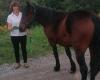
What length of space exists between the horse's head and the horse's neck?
202mm

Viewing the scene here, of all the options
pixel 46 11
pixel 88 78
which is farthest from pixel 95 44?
pixel 46 11

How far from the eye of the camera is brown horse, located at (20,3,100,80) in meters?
8.84

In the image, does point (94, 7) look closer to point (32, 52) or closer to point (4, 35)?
point (4, 35)

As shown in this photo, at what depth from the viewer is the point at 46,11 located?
10156mm

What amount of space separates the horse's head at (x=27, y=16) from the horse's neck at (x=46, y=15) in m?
0.20

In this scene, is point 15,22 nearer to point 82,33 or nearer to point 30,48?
point 82,33

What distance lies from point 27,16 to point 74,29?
1.50 meters

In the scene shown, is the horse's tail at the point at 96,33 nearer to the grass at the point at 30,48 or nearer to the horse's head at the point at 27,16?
the horse's head at the point at 27,16

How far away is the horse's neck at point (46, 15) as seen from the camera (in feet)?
32.9

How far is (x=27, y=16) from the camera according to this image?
9.91 meters

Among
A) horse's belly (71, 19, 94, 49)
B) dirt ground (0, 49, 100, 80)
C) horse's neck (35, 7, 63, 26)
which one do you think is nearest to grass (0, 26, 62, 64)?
dirt ground (0, 49, 100, 80)

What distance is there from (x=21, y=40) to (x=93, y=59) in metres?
2.65

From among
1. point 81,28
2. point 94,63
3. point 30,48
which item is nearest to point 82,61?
point 94,63

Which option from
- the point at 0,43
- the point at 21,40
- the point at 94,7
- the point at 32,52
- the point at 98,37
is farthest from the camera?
the point at 94,7
